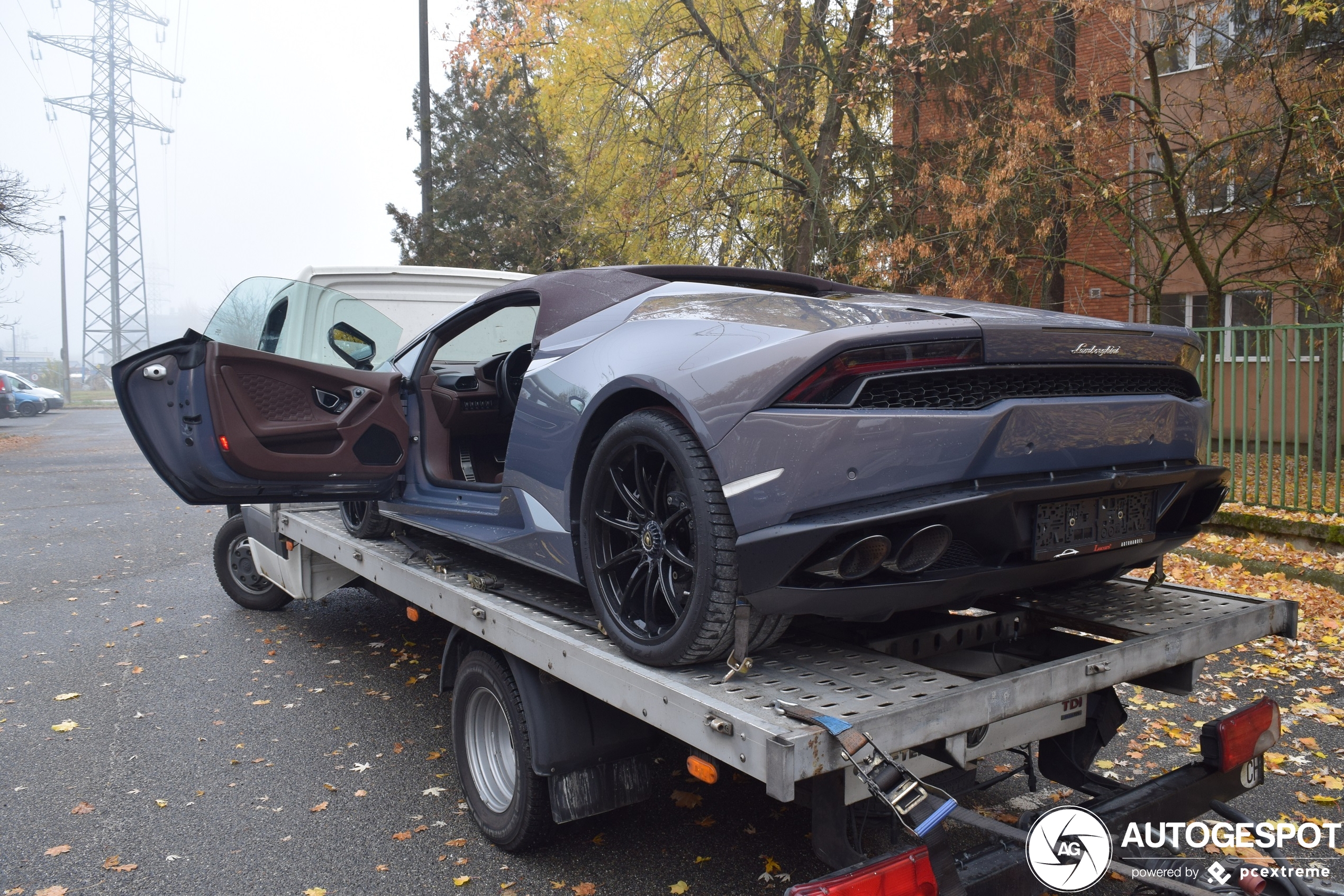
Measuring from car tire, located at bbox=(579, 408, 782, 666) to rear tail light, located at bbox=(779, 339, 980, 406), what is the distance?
320mm

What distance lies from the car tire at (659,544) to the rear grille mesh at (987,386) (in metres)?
0.49

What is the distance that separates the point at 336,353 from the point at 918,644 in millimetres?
3287

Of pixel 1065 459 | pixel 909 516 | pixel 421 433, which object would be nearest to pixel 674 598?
pixel 909 516

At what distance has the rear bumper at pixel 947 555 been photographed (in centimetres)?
231

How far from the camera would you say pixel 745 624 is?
243 centimetres

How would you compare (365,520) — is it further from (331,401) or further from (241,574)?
(241,574)

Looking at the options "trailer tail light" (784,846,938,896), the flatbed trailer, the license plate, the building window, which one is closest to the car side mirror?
the flatbed trailer

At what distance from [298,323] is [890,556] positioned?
3253 millimetres

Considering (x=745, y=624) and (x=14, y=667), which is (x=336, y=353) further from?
(x=745, y=624)

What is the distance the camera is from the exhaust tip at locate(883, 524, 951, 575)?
7.66ft

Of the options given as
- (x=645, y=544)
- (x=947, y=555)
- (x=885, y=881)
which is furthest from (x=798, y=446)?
(x=885, y=881)

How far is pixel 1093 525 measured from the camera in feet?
8.58

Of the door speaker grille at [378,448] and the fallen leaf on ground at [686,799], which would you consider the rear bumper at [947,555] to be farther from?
the door speaker grille at [378,448]

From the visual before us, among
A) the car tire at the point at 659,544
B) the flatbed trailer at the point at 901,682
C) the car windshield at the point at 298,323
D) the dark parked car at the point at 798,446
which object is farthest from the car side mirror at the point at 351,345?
the car tire at the point at 659,544
